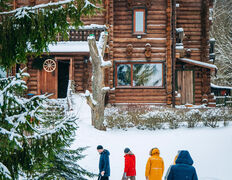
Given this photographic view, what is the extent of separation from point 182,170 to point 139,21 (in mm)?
15124

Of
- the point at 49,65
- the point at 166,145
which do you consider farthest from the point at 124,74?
the point at 166,145

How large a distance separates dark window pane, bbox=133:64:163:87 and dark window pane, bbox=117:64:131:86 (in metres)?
0.41

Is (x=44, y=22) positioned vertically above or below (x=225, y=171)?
above

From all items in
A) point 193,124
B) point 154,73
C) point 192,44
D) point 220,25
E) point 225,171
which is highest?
point 220,25

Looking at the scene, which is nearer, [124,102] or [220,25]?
[124,102]

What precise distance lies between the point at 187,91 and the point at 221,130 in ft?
25.6

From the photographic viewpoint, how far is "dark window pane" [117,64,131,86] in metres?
18.4

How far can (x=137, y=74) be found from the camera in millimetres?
18453

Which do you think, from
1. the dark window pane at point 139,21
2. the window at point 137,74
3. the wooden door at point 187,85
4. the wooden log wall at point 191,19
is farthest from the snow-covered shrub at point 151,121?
the wooden log wall at point 191,19

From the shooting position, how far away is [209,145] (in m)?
10.8

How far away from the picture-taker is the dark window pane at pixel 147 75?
1841 cm

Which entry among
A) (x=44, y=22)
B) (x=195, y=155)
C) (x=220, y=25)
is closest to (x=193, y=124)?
(x=195, y=155)

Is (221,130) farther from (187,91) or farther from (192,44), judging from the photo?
(192,44)

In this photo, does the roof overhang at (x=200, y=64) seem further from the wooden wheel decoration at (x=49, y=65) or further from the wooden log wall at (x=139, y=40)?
the wooden wheel decoration at (x=49, y=65)
